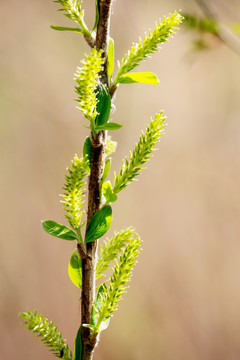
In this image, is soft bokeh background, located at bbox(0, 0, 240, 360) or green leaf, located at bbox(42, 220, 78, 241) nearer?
green leaf, located at bbox(42, 220, 78, 241)

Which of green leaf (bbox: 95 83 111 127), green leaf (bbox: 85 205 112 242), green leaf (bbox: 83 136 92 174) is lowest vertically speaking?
green leaf (bbox: 85 205 112 242)

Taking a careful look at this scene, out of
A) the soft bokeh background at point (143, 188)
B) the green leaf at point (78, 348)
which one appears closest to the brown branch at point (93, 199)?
the green leaf at point (78, 348)

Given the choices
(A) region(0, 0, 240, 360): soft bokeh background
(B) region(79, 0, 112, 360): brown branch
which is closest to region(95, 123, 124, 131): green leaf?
(B) region(79, 0, 112, 360): brown branch

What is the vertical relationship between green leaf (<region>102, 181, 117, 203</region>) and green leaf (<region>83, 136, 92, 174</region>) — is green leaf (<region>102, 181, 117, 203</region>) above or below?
below

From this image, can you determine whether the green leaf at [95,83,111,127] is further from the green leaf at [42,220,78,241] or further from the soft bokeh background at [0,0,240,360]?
the soft bokeh background at [0,0,240,360]

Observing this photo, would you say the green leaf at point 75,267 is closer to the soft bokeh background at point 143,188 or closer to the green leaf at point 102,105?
the green leaf at point 102,105
